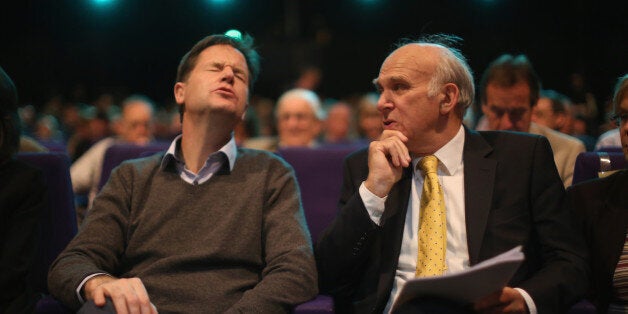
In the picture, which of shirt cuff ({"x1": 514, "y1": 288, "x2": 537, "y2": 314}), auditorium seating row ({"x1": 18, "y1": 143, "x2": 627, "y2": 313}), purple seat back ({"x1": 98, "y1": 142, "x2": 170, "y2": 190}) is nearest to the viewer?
shirt cuff ({"x1": 514, "y1": 288, "x2": 537, "y2": 314})

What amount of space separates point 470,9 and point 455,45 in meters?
6.73

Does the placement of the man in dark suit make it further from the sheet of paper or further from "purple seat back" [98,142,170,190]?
"purple seat back" [98,142,170,190]

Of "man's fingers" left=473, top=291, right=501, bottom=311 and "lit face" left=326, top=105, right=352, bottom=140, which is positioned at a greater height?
"man's fingers" left=473, top=291, right=501, bottom=311

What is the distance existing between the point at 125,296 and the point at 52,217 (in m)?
0.81

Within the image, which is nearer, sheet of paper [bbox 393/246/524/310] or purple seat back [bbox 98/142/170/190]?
sheet of paper [bbox 393/246/524/310]

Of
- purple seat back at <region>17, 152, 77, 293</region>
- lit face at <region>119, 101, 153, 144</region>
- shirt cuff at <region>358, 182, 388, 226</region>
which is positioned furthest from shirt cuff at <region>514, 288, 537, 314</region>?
lit face at <region>119, 101, 153, 144</region>

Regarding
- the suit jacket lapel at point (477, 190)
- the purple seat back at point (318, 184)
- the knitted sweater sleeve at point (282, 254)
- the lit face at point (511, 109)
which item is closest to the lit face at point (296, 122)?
the lit face at point (511, 109)

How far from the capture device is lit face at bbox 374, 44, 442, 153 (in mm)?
2248

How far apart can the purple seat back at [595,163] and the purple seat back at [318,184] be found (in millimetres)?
924

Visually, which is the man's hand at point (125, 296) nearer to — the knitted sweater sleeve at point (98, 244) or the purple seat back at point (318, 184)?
the knitted sweater sleeve at point (98, 244)

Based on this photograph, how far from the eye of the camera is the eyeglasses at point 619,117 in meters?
2.19

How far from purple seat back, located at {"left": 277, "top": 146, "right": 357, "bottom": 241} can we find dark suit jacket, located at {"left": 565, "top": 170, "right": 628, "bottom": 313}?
984mm

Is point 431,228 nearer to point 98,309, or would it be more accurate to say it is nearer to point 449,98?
point 449,98

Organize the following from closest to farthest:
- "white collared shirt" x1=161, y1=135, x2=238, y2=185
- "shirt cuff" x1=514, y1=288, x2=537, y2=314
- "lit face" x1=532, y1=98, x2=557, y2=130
A: "shirt cuff" x1=514, y1=288, x2=537, y2=314, "white collared shirt" x1=161, y1=135, x2=238, y2=185, "lit face" x1=532, y1=98, x2=557, y2=130
